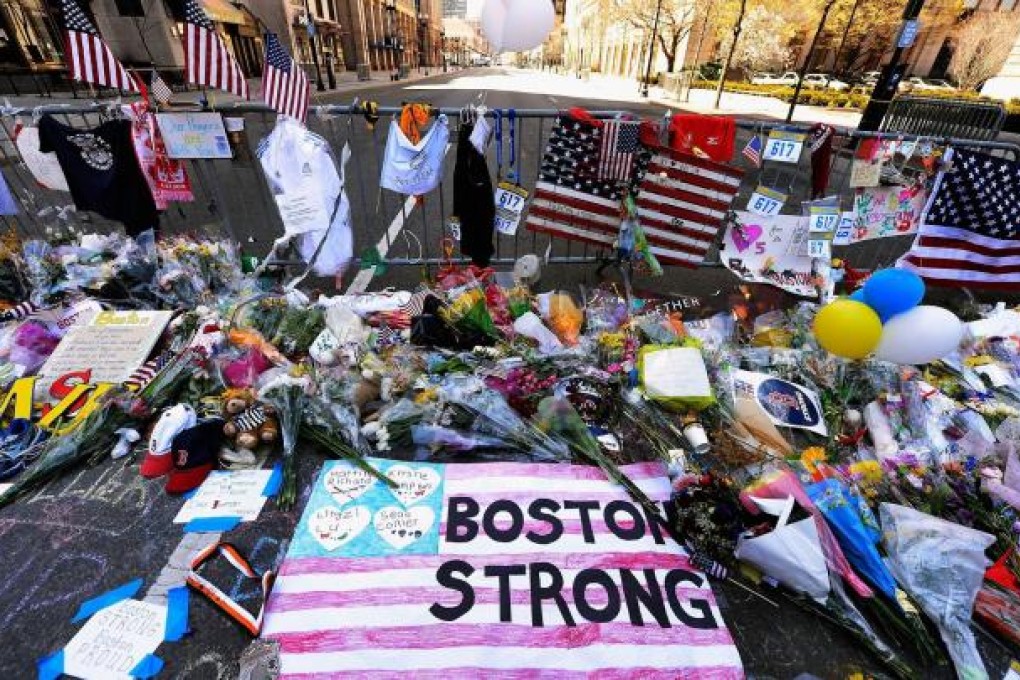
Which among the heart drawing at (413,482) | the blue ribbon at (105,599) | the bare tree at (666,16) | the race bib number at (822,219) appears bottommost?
the blue ribbon at (105,599)

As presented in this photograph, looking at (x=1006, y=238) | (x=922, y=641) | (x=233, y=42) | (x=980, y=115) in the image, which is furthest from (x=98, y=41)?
(x=233, y=42)

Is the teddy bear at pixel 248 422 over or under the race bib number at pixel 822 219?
under

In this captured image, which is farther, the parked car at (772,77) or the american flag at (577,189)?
the parked car at (772,77)

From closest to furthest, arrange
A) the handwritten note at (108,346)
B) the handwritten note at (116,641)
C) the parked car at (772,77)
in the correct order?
the handwritten note at (116,641) → the handwritten note at (108,346) → the parked car at (772,77)

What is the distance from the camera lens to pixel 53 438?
299 centimetres

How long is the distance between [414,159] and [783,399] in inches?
144

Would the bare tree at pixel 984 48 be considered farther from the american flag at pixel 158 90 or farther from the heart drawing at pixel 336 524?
A: the heart drawing at pixel 336 524

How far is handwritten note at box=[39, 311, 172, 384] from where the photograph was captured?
347 centimetres

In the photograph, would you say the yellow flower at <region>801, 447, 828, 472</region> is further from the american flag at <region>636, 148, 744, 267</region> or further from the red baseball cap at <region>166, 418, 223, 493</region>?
the red baseball cap at <region>166, 418, 223, 493</region>

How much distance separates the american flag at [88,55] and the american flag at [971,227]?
23.8ft

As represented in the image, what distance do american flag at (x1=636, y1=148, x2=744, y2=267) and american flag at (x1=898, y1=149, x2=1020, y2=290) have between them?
2122mm

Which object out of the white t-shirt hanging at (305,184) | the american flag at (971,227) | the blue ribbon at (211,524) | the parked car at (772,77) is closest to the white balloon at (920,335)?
the american flag at (971,227)

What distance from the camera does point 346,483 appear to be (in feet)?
9.23

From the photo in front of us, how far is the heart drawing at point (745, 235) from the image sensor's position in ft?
15.6
